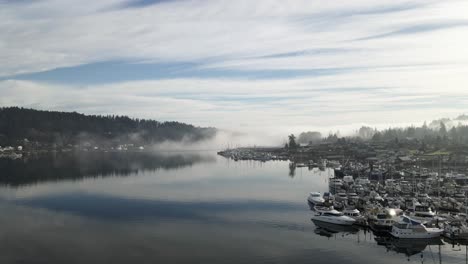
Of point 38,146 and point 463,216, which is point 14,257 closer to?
point 463,216

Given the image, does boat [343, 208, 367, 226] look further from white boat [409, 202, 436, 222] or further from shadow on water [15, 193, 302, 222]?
shadow on water [15, 193, 302, 222]

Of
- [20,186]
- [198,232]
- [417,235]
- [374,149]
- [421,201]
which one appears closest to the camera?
[417,235]

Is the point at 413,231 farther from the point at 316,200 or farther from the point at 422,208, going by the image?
the point at 316,200

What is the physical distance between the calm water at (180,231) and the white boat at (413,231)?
49cm

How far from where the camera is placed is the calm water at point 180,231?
67.3 feet

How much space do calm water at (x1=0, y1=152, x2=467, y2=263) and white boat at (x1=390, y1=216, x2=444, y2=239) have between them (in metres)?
0.49

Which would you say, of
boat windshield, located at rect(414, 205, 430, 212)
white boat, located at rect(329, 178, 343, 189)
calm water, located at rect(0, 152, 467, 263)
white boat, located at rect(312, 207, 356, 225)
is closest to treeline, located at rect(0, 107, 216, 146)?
calm water, located at rect(0, 152, 467, 263)

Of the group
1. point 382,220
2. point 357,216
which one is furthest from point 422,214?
point 357,216

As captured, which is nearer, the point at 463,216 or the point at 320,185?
the point at 463,216

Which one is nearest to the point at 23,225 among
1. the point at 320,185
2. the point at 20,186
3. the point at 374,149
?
the point at 20,186

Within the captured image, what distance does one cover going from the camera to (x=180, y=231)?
25406mm

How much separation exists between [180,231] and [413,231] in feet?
43.6

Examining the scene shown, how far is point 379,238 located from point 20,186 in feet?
125

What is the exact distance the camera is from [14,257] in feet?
65.8
